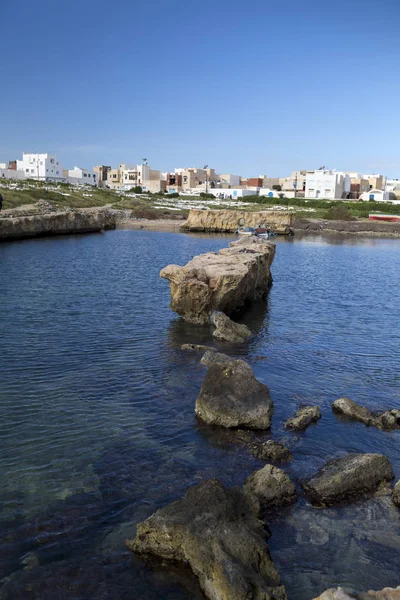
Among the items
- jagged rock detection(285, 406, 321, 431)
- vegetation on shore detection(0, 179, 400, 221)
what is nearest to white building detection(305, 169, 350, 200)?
vegetation on shore detection(0, 179, 400, 221)

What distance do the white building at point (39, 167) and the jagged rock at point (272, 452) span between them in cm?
17516

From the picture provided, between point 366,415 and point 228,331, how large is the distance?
34.1ft

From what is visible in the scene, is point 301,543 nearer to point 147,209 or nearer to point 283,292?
point 283,292

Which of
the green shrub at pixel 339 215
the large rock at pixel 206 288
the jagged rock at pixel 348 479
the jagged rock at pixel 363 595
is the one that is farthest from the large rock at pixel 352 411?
the green shrub at pixel 339 215

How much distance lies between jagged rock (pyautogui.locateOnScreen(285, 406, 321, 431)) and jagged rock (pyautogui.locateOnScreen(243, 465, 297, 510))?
3.97 metres

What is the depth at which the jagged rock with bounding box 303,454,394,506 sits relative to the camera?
41.4 feet

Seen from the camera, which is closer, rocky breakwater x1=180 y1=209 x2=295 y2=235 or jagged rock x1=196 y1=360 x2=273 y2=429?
jagged rock x1=196 y1=360 x2=273 y2=429

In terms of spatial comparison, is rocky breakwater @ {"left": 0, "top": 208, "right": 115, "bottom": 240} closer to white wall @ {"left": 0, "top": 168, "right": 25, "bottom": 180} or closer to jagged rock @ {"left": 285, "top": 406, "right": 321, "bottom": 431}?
jagged rock @ {"left": 285, "top": 406, "right": 321, "bottom": 431}

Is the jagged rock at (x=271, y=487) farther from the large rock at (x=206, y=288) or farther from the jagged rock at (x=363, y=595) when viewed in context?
the large rock at (x=206, y=288)

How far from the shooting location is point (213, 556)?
372 inches

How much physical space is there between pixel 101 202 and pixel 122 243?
5899 centimetres

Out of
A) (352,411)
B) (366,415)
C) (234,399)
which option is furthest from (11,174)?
(366,415)

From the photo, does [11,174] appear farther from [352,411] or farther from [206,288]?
[352,411]

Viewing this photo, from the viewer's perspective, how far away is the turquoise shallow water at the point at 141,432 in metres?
10.2
